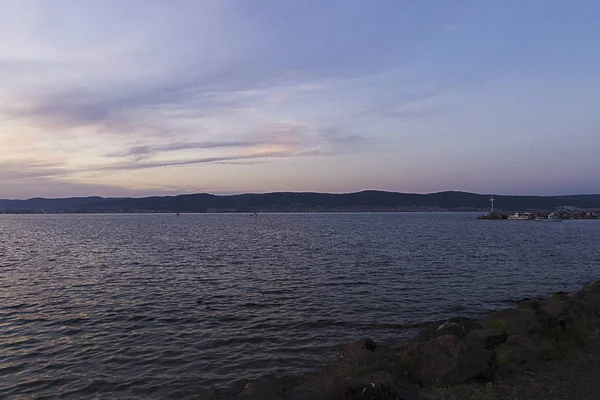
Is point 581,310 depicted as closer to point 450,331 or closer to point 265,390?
point 450,331

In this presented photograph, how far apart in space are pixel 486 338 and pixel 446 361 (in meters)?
3.07

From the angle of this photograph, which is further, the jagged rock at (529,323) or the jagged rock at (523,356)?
the jagged rock at (529,323)

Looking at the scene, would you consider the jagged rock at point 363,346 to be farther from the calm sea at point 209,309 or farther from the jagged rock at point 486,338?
the jagged rock at point 486,338

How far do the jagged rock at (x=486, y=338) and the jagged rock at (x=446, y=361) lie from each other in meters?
1.62

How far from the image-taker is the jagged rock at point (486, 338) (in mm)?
11992

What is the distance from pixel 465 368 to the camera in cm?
959

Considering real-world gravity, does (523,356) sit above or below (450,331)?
above

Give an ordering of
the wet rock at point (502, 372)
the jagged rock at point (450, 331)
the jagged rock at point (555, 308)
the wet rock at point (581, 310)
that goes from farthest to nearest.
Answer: the wet rock at point (581, 310)
the jagged rock at point (555, 308)
the jagged rock at point (450, 331)
the wet rock at point (502, 372)

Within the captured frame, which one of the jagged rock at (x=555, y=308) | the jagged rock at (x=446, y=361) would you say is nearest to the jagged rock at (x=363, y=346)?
the jagged rock at (x=446, y=361)

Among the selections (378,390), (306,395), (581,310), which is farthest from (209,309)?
(581,310)

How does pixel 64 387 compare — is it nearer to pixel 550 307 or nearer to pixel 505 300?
pixel 550 307

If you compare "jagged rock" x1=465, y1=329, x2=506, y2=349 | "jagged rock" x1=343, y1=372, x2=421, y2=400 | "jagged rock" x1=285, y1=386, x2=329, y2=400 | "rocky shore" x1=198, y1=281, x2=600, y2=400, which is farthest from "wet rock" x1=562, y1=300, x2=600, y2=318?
"jagged rock" x1=285, y1=386, x2=329, y2=400

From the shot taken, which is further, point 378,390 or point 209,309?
point 209,309

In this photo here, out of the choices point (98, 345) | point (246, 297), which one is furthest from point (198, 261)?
point (98, 345)
